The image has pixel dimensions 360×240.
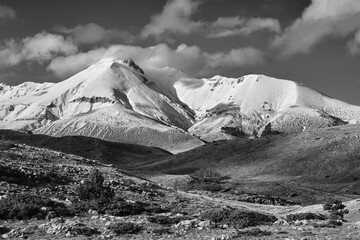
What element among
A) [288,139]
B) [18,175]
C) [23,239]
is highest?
[288,139]

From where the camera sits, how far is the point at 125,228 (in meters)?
22.6

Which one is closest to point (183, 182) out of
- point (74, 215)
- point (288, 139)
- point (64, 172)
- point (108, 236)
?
point (64, 172)

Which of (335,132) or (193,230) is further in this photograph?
(335,132)

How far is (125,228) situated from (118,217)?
455 centimetres

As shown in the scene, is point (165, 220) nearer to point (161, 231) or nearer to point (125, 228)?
point (161, 231)

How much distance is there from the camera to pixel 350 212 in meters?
35.0

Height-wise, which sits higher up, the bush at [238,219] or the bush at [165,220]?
the bush at [238,219]

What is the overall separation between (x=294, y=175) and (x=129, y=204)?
80310 millimetres

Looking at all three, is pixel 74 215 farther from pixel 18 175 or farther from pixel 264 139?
pixel 264 139

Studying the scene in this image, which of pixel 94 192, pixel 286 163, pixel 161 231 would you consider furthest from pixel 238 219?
pixel 286 163

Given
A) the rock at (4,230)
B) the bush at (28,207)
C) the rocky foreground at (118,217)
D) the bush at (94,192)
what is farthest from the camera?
the bush at (94,192)

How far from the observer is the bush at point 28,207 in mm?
25125

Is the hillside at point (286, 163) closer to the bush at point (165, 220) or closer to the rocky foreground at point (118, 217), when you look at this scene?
the rocky foreground at point (118, 217)

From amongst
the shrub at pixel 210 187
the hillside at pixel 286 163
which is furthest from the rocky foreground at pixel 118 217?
the hillside at pixel 286 163
